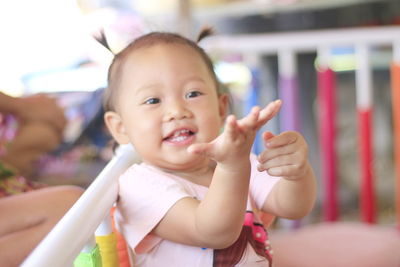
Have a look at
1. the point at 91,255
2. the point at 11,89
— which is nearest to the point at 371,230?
the point at 91,255

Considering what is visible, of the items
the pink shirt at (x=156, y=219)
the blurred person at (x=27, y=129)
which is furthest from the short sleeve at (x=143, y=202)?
the blurred person at (x=27, y=129)

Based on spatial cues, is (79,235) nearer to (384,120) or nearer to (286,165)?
(286,165)

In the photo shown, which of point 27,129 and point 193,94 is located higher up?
point 193,94

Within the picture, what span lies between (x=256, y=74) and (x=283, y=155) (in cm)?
93

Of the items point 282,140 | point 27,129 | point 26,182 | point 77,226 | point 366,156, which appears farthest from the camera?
point 366,156

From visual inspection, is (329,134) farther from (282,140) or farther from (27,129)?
(282,140)

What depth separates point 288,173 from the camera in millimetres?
619

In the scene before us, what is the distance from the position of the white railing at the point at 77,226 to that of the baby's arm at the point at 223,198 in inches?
3.5

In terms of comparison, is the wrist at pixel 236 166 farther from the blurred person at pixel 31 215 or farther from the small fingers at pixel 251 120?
the blurred person at pixel 31 215

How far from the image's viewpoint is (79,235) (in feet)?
1.65

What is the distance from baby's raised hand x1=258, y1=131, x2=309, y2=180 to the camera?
607 millimetres

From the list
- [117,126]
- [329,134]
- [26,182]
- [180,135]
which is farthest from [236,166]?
[329,134]

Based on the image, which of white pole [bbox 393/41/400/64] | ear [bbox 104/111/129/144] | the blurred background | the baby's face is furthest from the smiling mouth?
white pole [bbox 393/41/400/64]

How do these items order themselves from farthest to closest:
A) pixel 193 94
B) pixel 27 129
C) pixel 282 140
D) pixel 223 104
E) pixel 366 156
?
1. pixel 366 156
2. pixel 27 129
3. pixel 223 104
4. pixel 193 94
5. pixel 282 140
